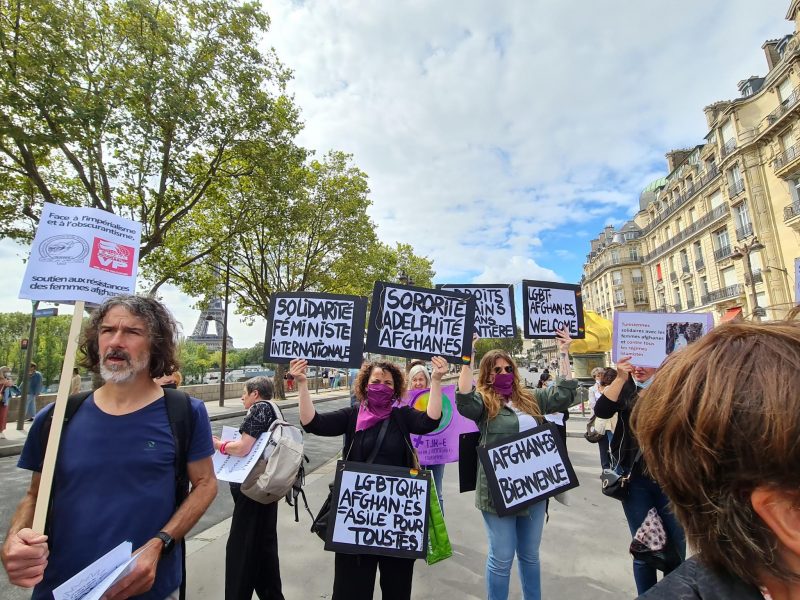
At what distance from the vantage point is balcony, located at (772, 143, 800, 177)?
971 inches

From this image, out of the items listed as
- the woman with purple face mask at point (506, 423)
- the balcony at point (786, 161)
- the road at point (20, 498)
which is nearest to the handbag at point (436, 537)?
the woman with purple face mask at point (506, 423)

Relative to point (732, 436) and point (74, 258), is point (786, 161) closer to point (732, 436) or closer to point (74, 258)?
point (732, 436)

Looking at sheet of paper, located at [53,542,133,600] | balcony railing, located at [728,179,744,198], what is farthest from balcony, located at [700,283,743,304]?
sheet of paper, located at [53,542,133,600]

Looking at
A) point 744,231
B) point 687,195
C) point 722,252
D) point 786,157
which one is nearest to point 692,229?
point 687,195

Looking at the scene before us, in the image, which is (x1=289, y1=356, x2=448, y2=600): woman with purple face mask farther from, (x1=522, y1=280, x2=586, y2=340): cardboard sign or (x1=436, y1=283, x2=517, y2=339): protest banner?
(x1=522, y1=280, x2=586, y2=340): cardboard sign

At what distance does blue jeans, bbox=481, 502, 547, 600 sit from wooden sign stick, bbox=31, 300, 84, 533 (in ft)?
8.18

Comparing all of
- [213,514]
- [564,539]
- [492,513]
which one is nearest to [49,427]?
[492,513]

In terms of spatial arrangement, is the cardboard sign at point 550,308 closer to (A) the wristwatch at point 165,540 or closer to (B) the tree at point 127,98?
(A) the wristwatch at point 165,540

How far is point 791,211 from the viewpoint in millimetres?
25719

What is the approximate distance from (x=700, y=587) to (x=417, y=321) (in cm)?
284

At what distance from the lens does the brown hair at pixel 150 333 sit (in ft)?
7.38

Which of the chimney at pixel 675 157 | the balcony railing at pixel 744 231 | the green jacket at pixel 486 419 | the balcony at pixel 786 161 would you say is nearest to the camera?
the green jacket at pixel 486 419

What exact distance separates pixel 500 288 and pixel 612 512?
3.28m

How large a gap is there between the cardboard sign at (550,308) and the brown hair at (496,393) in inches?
39.1
